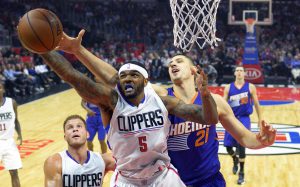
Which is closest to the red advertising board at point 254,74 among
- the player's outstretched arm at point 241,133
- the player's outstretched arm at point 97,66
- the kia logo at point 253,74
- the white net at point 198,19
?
the kia logo at point 253,74

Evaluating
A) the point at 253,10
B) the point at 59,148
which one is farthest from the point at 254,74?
the point at 59,148

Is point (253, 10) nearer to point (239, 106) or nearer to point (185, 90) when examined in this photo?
point (239, 106)

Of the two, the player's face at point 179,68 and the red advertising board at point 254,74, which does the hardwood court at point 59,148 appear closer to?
the player's face at point 179,68

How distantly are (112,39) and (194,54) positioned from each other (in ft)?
22.9

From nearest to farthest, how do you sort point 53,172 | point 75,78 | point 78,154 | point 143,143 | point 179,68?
1. point 75,78
2. point 143,143
3. point 53,172
4. point 78,154
5. point 179,68

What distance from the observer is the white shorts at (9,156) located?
640 cm

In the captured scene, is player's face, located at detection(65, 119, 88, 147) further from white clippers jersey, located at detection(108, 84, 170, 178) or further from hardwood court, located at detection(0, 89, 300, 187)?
hardwood court, located at detection(0, 89, 300, 187)

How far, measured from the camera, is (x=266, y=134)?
3488 millimetres

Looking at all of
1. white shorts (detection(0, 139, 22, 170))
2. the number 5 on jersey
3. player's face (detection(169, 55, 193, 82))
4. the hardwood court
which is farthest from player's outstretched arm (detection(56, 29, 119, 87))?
the hardwood court

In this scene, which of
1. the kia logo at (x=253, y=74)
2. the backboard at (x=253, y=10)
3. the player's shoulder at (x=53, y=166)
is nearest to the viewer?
the player's shoulder at (x=53, y=166)

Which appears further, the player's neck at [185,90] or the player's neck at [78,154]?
the player's neck at [185,90]

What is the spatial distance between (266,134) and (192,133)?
2.84ft

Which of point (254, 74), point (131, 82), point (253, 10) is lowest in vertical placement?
point (254, 74)

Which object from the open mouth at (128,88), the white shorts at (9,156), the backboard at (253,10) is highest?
the backboard at (253,10)
